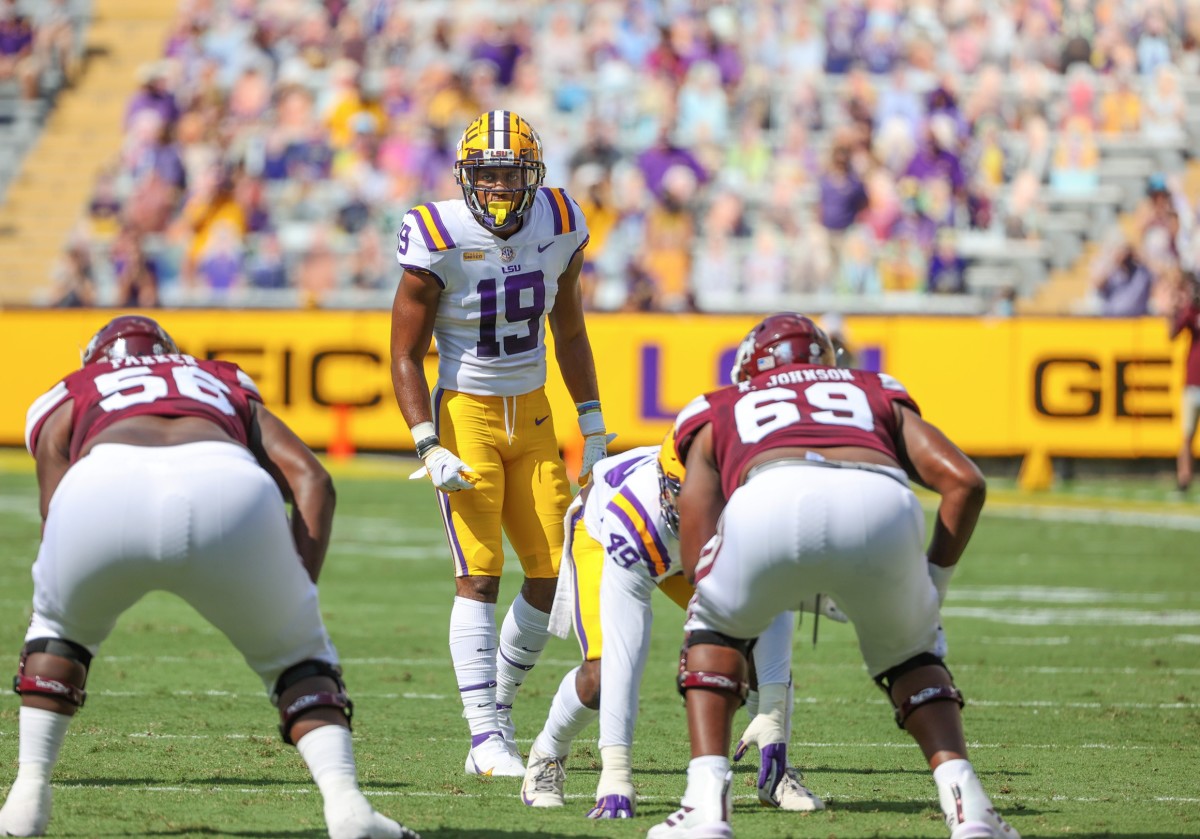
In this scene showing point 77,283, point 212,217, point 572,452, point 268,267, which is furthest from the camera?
point 212,217

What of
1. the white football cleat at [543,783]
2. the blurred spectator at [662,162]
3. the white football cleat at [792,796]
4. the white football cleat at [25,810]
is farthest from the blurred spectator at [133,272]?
the white football cleat at [25,810]

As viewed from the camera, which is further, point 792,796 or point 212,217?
point 212,217

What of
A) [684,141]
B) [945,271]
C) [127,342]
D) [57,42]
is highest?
[57,42]

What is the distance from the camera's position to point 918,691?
4984 millimetres

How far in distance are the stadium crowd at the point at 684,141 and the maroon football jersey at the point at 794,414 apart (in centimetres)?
1359

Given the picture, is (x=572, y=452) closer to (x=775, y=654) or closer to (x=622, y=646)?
(x=775, y=654)

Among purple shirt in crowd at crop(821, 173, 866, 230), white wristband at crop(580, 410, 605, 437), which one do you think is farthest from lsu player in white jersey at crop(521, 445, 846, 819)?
purple shirt in crowd at crop(821, 173, 866, 230)

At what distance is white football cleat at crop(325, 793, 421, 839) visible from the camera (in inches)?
186

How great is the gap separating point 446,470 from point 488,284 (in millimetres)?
716

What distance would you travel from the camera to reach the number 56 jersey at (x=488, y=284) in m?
6.80

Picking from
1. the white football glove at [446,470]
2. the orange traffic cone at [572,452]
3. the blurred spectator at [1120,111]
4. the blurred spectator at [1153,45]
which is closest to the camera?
the white football glove at [446,470]

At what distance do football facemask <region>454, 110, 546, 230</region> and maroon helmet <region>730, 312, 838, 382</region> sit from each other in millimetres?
1662

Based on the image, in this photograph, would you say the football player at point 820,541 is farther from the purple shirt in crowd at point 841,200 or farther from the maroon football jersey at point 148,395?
the purple shirt in crowd at point 841,200

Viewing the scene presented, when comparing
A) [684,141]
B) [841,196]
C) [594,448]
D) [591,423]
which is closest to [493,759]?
[594,448]
